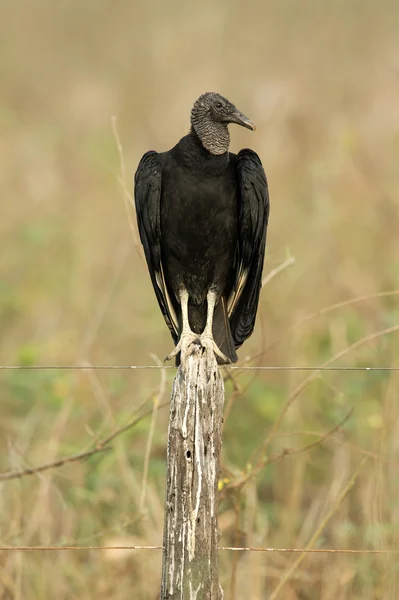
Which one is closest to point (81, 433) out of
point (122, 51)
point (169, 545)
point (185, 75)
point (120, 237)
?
point (120, 237)

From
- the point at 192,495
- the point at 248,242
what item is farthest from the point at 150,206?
the point at 192,495

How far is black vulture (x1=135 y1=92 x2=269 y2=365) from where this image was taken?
3.39 metres

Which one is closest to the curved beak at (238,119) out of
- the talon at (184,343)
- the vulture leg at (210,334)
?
the vulture leg at (210,334)

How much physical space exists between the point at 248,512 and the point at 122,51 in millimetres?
7147

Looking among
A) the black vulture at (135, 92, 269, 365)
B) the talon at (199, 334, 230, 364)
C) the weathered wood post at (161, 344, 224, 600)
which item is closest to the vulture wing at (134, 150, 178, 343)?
the black vulture at (135, 92, 269, 365)

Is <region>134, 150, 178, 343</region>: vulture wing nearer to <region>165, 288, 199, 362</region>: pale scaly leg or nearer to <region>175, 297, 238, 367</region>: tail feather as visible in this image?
<region>165, 288, 199, 362</region>: pale scaly leg

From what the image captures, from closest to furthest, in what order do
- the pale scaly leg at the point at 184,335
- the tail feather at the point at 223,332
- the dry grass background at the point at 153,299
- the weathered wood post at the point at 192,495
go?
the weathered wood post at the point at 192,495 → the pale scaly leg at the point at 184,335 → the tail feather at the point at 223,332 → the dry grass background at the point at 153,299

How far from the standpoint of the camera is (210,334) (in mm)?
3400

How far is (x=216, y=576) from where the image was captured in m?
2.50

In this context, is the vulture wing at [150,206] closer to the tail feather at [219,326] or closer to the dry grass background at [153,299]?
the tail feather at [219,326]

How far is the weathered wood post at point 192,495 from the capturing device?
2463mm

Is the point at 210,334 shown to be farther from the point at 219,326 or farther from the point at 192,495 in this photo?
the point at 192,495

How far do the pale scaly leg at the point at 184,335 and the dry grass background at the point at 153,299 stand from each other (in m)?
0.10

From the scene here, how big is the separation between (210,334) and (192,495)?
1.00 m
